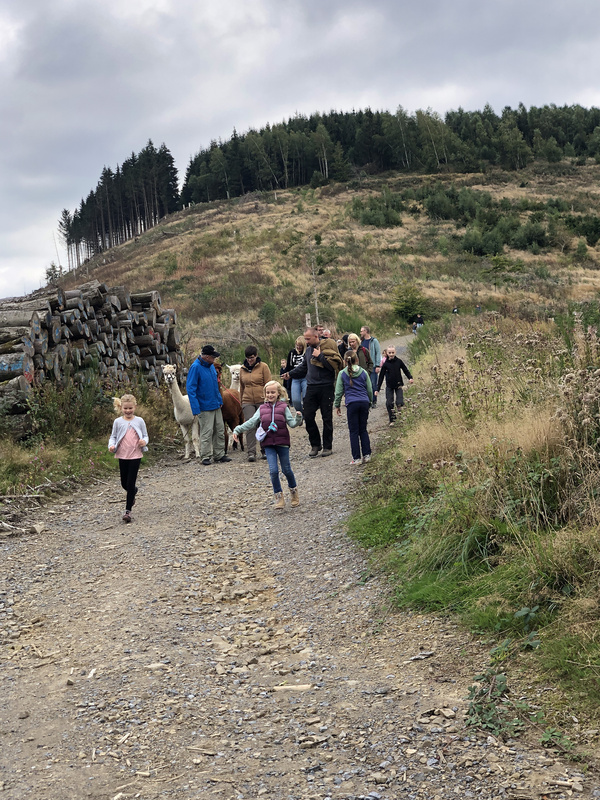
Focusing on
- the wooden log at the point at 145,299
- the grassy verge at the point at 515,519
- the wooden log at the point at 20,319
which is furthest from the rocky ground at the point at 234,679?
the wooden log at the point at 145,299

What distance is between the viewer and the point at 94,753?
12.3 ft

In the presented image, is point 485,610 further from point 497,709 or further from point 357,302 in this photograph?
point 357,302

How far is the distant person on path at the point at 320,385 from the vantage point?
11.7 m

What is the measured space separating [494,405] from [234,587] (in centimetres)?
330

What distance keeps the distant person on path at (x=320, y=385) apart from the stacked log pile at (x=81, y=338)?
444 centimetres

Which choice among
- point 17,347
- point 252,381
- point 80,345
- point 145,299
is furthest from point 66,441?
point 145,299

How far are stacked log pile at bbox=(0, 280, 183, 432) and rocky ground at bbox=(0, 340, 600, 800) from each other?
4.39 m

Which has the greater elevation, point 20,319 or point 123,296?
point 123,296

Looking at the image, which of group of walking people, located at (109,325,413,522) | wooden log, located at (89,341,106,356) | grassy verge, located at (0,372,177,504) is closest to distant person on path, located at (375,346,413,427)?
group of walking people, located at (109,325,413,522)

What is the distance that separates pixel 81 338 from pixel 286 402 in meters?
→ 6.50

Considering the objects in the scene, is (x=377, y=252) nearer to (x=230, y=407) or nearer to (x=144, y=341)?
(x=144, y=341)

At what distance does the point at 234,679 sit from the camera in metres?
4.61

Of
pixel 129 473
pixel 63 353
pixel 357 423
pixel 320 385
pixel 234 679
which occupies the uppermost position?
pixel 63 353

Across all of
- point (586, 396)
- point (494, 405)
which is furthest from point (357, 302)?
point (586, 396)
